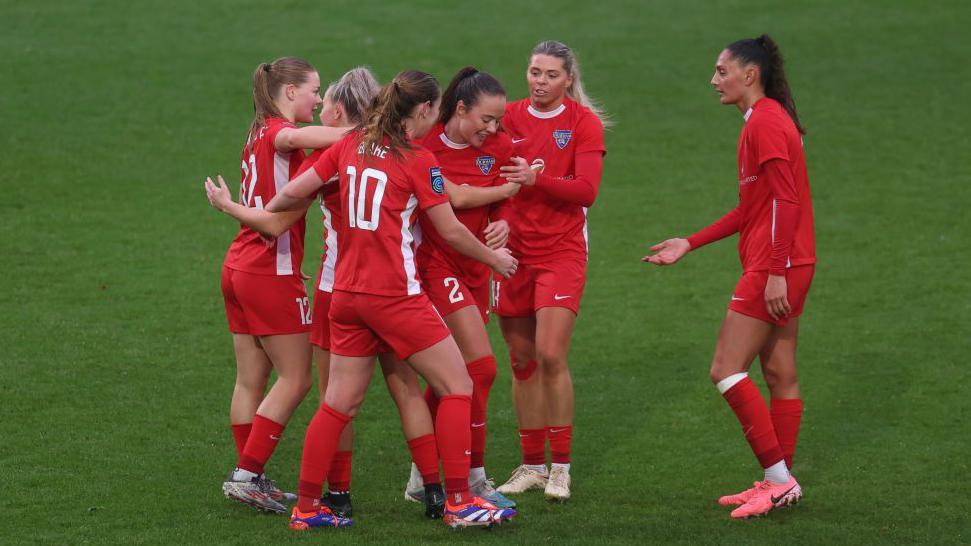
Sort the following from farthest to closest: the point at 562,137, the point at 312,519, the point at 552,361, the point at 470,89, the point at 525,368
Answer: the point at 525,368
the point at 562,137
the point at 552,361
the point at 470,89
the point at 312,519

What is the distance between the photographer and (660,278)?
34.7 feet

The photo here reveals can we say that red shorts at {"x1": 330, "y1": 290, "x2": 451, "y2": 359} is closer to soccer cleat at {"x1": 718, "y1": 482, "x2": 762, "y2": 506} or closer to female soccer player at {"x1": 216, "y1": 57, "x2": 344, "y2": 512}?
female soccer player at {"x1": 216, "y1": 57, "x2": 344, "y2": 512}

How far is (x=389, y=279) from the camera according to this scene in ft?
16.6

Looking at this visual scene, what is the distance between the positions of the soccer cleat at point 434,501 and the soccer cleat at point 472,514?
130 millimetres

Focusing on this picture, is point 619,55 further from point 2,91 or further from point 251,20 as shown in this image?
point 2,91

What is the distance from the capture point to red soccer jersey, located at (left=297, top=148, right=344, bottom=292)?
17.6 feet

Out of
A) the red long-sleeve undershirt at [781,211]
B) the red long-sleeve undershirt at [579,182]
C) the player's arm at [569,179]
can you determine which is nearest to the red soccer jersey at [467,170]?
the player's arm at [569,179]

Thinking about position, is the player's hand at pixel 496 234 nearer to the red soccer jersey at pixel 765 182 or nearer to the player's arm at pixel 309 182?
the player's arm at pixel 309 182

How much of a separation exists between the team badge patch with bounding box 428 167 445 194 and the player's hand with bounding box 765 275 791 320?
1.62 m

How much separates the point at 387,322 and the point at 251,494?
110 centimetres

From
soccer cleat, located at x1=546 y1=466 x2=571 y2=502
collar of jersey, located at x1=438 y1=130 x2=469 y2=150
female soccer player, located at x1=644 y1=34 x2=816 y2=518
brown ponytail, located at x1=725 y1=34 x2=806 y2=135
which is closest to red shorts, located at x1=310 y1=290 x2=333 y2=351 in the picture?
collar of jersey, located at x1=438 y1=130 x2=469 y2=150

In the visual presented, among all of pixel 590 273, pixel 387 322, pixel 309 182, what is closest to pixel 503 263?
pixel 387 322

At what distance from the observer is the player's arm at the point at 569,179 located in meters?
5.62

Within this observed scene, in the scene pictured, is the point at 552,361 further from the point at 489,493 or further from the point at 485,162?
the point at 485,162
